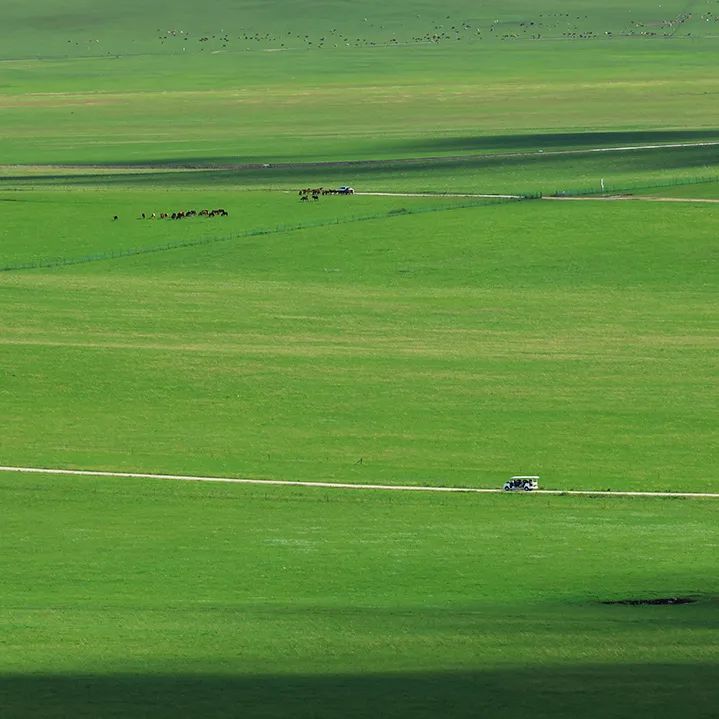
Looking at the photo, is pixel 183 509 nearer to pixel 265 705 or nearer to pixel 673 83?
pixel 265 705

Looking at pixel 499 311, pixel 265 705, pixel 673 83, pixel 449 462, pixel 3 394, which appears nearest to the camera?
pixel 265 705

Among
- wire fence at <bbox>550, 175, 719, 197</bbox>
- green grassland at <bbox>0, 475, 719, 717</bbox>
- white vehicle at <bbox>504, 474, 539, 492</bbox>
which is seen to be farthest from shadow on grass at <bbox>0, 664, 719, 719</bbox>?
wire fence at <bbox>550, 175, 719, 197</bbox>

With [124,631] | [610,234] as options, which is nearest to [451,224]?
[610,234]

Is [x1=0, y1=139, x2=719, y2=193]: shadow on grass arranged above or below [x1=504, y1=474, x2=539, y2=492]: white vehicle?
above

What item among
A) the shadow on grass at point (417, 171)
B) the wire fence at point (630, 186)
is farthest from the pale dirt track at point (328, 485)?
the shadow on grass at point (417, 171)

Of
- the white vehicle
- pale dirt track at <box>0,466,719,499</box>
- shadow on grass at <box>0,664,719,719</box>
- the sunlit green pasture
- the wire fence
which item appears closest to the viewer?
shadow on grass at <box>0,664,719,719</box>

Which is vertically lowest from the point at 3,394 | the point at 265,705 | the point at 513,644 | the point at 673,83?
the point at 265,705

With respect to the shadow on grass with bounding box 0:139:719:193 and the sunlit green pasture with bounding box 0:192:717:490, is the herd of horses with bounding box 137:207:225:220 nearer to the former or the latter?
the sunlit green pasture with bounding box 0:192:717:490
